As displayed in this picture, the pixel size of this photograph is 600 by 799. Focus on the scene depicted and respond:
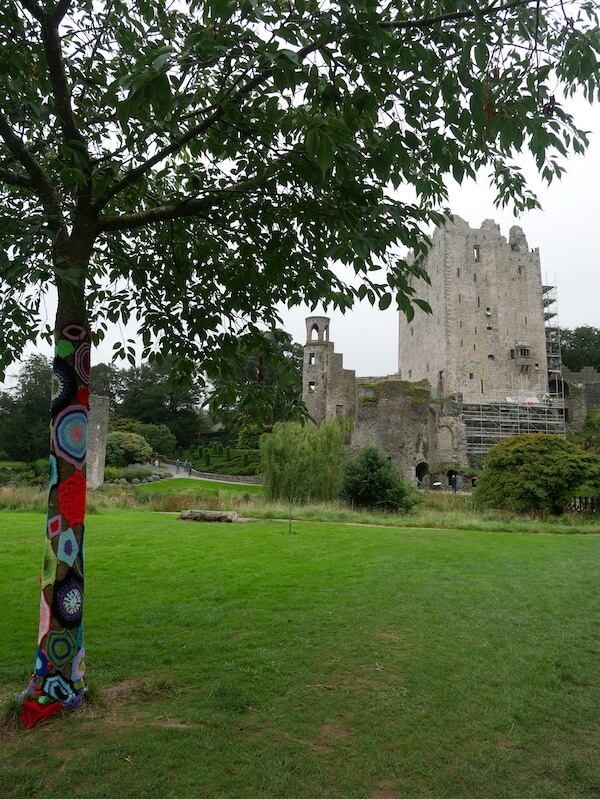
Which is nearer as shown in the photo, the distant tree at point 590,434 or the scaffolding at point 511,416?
the distant tree at point 590,434

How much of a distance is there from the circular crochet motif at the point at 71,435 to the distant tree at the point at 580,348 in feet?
210

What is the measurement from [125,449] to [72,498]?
3930cm

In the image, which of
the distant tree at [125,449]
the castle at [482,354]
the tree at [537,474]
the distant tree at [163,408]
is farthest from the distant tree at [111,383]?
the tree at [537,474]

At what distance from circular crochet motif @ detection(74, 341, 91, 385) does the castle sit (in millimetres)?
38109

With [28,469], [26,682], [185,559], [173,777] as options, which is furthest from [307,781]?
[28,469]

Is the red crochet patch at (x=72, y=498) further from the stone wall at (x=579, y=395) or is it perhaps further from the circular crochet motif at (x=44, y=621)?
the stone wall at (x=579, y=395)

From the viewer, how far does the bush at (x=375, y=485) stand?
2058 cm

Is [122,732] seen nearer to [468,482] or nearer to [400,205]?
[400,205]

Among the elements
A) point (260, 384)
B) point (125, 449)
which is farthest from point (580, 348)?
point (260, 384)

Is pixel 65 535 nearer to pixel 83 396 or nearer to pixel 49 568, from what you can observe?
pixel 49 568

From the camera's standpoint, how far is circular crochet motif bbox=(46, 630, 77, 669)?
3.61m

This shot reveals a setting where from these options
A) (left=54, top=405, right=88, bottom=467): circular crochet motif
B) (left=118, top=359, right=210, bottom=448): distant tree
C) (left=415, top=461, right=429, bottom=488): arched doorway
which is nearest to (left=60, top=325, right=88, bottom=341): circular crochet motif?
(left=54, top=405, right=88, bottom=467): circular crochet motif

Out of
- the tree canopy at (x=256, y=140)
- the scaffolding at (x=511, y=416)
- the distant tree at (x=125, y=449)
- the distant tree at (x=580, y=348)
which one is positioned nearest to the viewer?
the tree canopy at (x=256, y=140)

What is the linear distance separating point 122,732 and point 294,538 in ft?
28.4
